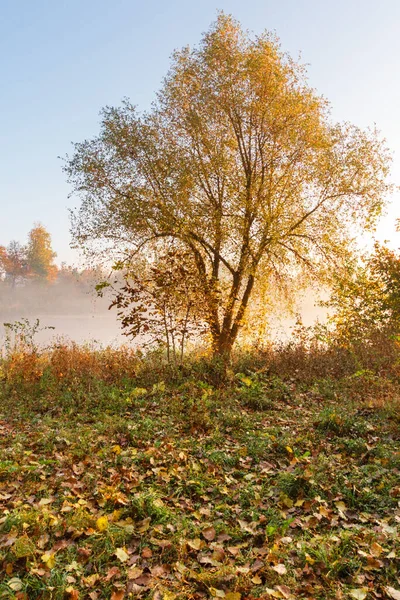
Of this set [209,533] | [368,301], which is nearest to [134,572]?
[209,533]

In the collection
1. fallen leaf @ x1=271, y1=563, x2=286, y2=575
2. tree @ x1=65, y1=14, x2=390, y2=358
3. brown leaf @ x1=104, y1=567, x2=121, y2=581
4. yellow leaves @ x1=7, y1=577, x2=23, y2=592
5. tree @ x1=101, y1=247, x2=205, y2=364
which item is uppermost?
tree @ x1=65, y1=14, x2=390, y2=358

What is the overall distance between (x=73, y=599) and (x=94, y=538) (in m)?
0.83

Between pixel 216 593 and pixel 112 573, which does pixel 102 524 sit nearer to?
pixel 112 573

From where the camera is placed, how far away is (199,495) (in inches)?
215

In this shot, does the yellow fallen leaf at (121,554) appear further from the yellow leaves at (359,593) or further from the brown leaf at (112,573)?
the yellow leaves at (359,593)

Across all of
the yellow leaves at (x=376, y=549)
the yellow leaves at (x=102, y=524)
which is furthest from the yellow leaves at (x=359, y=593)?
the yellow leaves at (x=102, y=524)

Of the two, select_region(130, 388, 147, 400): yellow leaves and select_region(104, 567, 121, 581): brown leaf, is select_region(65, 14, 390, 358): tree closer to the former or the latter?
select_region(130, 388, 147, 400): yellow leaves

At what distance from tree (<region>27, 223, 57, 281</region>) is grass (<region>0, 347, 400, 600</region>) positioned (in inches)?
1728

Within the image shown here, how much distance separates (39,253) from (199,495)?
50.0m

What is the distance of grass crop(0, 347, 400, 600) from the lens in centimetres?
380

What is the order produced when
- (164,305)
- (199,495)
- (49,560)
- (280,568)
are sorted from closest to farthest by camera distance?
(280,568) < (49,560) < (199,495) < (164,305)

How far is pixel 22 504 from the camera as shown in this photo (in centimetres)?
515

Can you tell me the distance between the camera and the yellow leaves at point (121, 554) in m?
4.02

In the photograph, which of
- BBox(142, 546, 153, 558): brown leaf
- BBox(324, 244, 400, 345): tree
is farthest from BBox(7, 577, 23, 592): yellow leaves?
BBox(324, 244, 400, 345): tree
